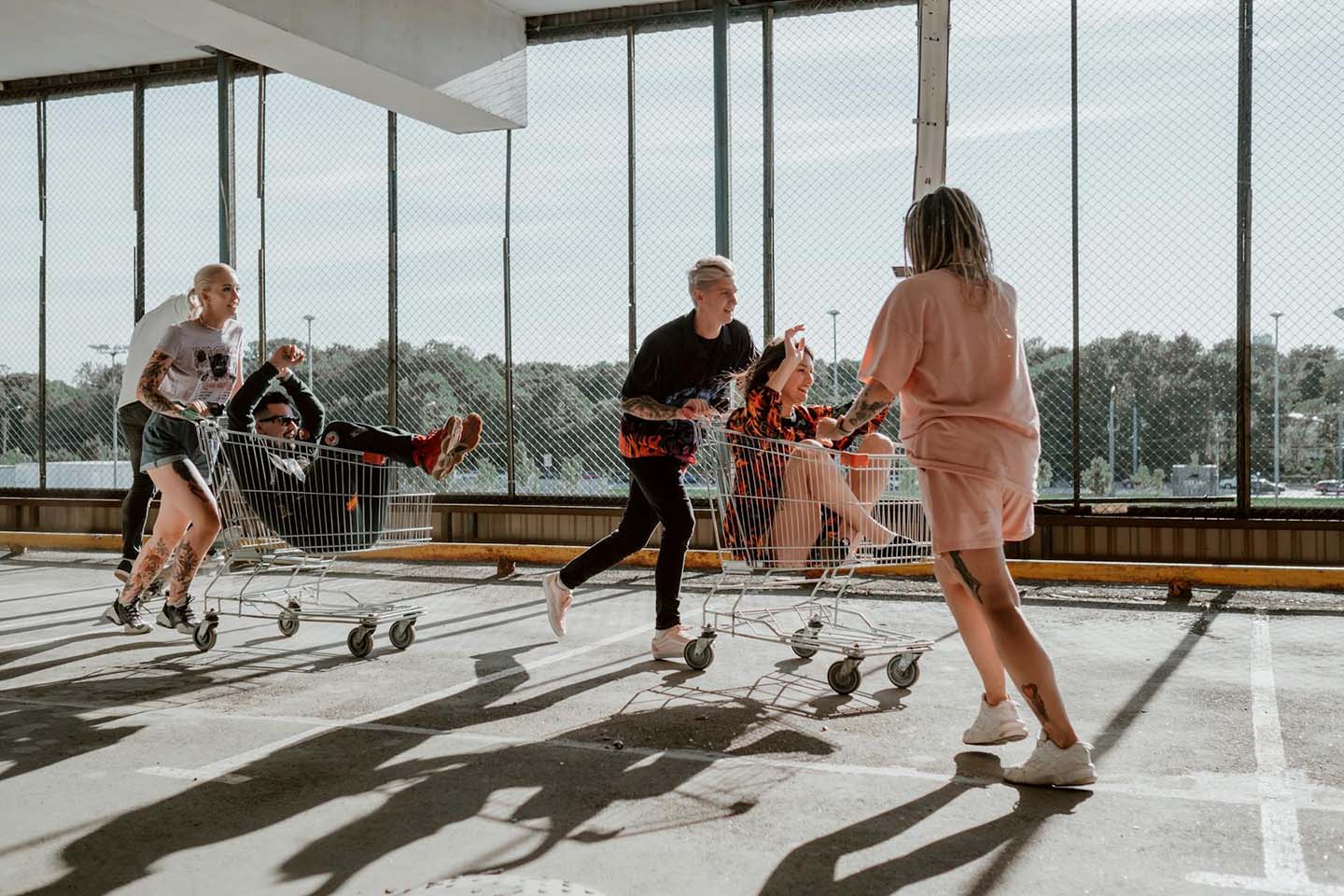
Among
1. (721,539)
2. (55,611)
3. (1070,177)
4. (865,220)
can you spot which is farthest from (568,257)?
(721,539)

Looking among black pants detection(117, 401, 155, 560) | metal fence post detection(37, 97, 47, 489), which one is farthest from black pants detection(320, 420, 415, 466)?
metal fence post detection(37, 97, 47, 489)

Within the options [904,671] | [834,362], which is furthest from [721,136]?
[904,671]

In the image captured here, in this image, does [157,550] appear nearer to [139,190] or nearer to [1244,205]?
[139,190]

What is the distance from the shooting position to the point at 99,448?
37.0 ft

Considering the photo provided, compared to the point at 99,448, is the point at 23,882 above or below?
below

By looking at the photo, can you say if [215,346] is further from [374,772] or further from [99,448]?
[99,448]

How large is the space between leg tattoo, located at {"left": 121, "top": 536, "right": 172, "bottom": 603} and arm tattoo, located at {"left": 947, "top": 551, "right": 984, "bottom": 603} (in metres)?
4.04

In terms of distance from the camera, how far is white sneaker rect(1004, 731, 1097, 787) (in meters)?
3.25

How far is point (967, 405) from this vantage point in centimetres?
344

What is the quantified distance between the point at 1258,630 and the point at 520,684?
3.70 meters

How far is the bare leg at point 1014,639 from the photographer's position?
10.7ft

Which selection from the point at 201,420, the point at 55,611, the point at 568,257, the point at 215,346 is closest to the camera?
the point at 201,420

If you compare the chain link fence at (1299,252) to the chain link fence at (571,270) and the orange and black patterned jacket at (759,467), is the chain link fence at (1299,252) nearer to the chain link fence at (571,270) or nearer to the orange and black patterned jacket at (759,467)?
the chain link fence at (571,270)

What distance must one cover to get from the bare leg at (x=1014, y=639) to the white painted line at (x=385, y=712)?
2.15 meters
